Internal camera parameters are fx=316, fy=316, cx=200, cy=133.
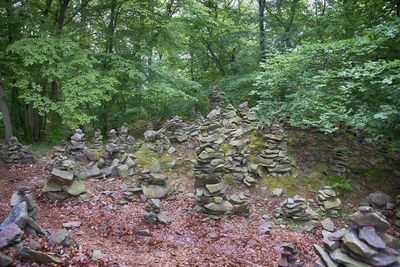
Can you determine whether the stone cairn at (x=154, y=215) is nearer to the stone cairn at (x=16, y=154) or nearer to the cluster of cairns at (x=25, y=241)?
the cluster of cairns at (x=25, y=241)

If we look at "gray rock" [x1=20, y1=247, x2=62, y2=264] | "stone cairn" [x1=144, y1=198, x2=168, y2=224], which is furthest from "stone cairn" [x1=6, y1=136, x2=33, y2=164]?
"gray rock" [x1=20, y1=247, x2=62, y2=264]

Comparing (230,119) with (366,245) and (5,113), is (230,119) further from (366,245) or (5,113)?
(5,113)

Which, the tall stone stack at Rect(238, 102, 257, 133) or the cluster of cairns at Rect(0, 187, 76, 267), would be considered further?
the tall stone stack at Rect(238, 102, 257, 133)

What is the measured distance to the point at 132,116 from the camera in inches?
725

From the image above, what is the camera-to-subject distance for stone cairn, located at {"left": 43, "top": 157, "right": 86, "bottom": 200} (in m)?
8.76

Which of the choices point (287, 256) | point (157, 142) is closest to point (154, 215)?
point (287, 256)

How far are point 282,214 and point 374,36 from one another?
224 inches

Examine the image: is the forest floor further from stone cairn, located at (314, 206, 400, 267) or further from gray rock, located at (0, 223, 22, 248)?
stone cairn, located at (314, 206, 400, 267)

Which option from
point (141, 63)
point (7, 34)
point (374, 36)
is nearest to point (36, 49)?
point (7, 34)

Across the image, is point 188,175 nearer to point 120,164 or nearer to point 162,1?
point 120,164

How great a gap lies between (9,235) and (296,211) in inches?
257

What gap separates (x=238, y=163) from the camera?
34.7 feet

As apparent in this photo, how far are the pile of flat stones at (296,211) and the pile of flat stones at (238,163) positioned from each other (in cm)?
175

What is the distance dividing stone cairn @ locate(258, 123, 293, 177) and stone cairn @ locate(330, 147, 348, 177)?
Answer: 1.45 metres
